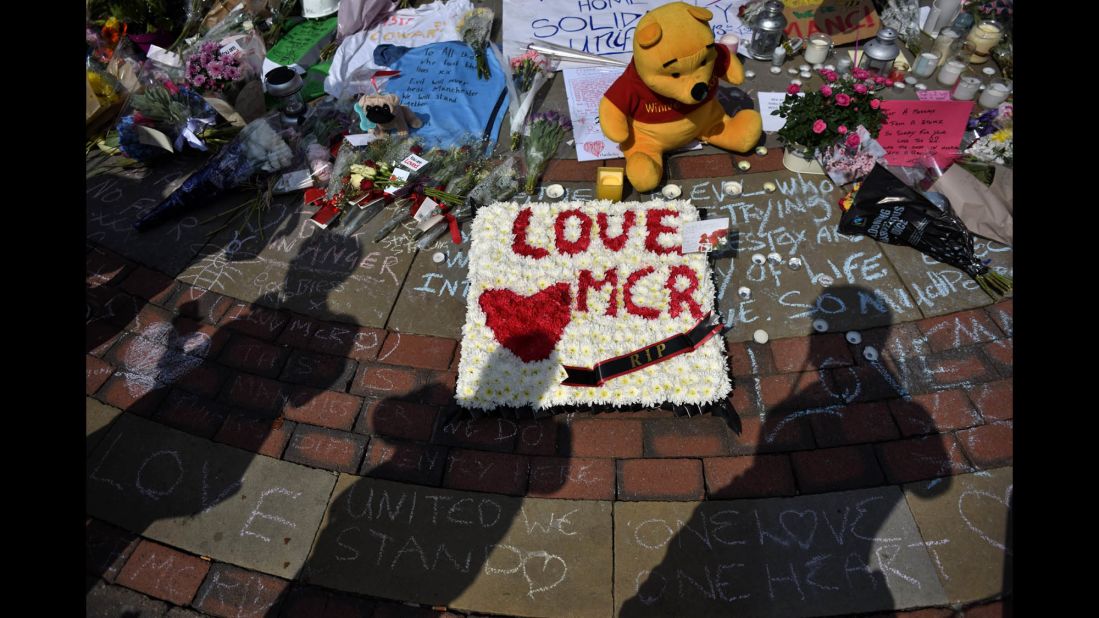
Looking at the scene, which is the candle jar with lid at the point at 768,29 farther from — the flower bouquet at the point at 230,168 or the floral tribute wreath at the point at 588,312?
the flower bouquet at the point at 230,168

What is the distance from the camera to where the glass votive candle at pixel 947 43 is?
5169mm

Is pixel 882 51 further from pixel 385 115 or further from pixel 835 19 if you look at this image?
pixel 385 115

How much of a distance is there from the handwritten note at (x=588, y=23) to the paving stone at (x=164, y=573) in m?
4.95

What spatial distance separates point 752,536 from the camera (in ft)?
10.1

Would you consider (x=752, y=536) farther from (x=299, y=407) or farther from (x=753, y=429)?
(x=299, y=407)

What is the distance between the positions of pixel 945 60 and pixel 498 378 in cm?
518

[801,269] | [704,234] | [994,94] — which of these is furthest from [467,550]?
[994,94]

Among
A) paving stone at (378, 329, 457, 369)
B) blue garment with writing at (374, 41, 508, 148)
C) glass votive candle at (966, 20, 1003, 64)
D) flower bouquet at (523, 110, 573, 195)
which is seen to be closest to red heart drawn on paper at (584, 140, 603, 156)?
flower bouquet at (523, 110, 573, 195)

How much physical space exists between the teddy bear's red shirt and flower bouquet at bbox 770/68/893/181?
581mm

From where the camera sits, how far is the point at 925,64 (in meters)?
5.17

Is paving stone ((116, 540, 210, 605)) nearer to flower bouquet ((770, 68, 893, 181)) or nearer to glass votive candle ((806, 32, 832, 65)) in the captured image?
flower bouquet ((770, 68, 893, 181))

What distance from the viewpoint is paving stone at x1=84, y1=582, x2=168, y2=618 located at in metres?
3.01

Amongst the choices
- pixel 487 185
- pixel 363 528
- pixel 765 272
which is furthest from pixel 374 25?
pixel 363 528

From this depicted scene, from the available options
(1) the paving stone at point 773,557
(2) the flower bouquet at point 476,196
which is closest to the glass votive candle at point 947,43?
(2) the flower bouquet at point 476,196
